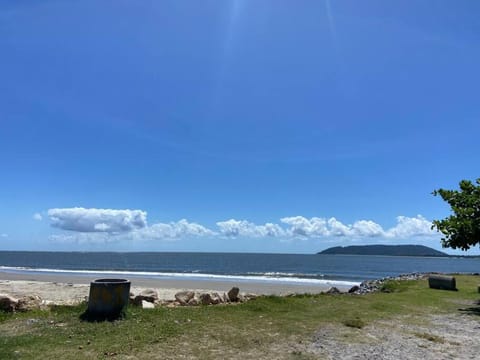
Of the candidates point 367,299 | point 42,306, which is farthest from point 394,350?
point 42,306

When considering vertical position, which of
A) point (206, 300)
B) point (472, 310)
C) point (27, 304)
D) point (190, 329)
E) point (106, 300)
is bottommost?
point (472, 310)

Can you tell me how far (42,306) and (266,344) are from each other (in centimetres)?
741

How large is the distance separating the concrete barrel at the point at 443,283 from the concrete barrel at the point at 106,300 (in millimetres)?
15973

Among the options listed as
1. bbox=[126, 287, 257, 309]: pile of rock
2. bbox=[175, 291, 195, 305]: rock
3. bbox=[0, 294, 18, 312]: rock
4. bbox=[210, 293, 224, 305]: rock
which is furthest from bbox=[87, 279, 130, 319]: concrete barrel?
bbox=[210, 293, 224, 305]: rock

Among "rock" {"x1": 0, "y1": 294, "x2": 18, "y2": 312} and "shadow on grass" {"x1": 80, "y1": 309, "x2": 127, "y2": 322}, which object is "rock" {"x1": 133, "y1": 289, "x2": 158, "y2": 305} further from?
"rock" {"x1": 0, "y1": 294, "x2": 18, "y2": 312}

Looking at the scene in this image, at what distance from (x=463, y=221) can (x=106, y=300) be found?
12.4 m

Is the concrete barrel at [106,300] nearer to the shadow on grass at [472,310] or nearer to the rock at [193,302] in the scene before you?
the rock at [193,302]

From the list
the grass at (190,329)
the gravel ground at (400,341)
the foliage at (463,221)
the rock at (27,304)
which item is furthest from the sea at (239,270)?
the rock at (27,304)

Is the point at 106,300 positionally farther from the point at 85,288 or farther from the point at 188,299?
the point at 85,288

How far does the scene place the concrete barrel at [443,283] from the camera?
19.4 meters

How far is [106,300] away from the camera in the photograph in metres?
9.79

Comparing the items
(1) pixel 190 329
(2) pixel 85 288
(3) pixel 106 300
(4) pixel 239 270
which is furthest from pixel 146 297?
(4) pixel 239 270

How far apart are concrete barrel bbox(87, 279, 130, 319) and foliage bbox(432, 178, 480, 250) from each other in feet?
37.7

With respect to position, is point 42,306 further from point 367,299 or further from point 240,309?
point 367,299
